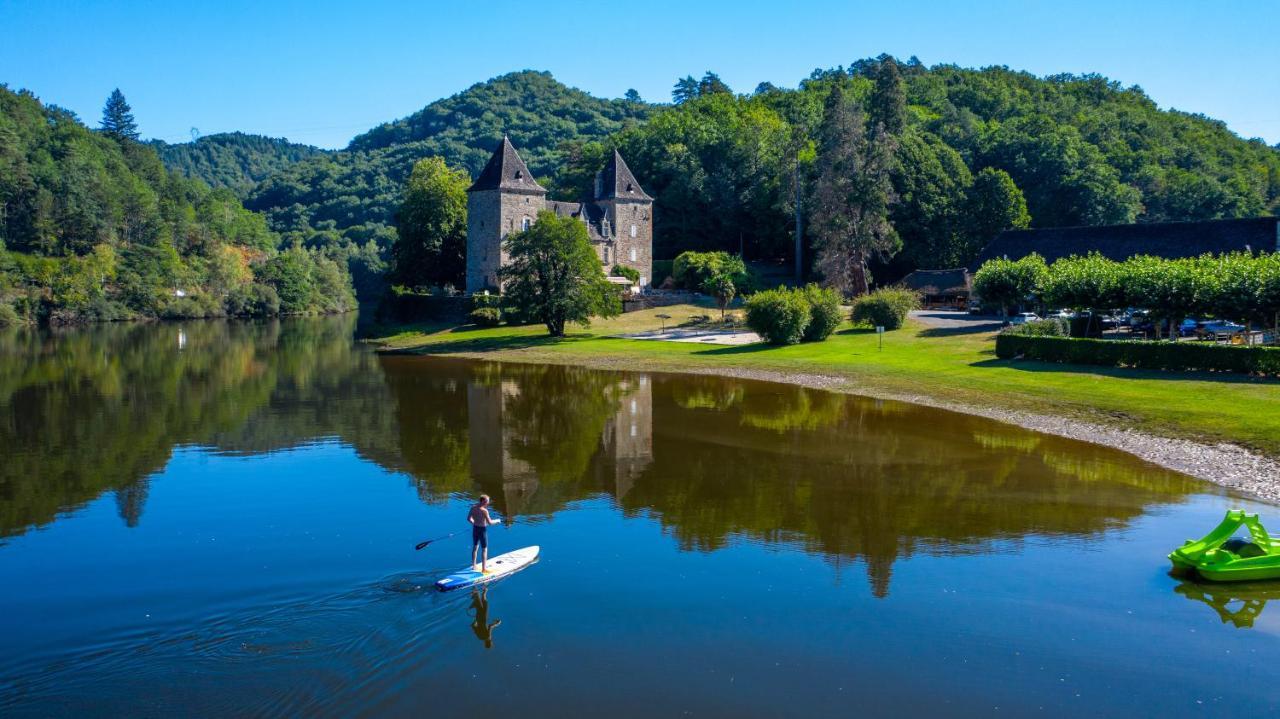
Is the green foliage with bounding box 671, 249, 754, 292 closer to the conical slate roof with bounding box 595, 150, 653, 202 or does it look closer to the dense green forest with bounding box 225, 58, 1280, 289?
the conical slate roof with bounding box 595, 150, 653, 202

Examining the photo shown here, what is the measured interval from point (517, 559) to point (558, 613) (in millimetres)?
2315

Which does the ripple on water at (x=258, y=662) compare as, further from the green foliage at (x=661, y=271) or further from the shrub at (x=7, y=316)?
the shrub at (x=7, y=316)

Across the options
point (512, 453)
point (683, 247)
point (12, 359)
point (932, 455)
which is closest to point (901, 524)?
point (932, 455)

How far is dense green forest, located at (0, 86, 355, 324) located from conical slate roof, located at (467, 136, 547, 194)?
1904 inches

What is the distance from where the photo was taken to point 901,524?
A: 66.4ft

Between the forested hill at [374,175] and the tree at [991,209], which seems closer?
the tree at [991,209]

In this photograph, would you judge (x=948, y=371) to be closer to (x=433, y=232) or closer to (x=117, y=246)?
(x=433, y=232)

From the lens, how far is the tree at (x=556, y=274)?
63.1 metres

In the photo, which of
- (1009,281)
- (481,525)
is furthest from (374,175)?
(481,525)

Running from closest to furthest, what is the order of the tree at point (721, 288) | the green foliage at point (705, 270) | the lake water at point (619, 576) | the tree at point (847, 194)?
the lake water at point (619, 576)
the tree at point (721, 288)
the tree at point (847, 194)
the green foliage at point (705, 270)

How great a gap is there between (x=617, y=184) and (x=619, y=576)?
230 feet

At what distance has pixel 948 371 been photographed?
139ft

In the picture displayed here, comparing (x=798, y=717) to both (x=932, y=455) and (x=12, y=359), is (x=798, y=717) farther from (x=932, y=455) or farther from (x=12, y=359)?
(x=12, y=359)

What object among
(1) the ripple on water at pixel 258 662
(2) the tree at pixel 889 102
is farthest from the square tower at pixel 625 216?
(1) the ripple on water at pixel 258 662
